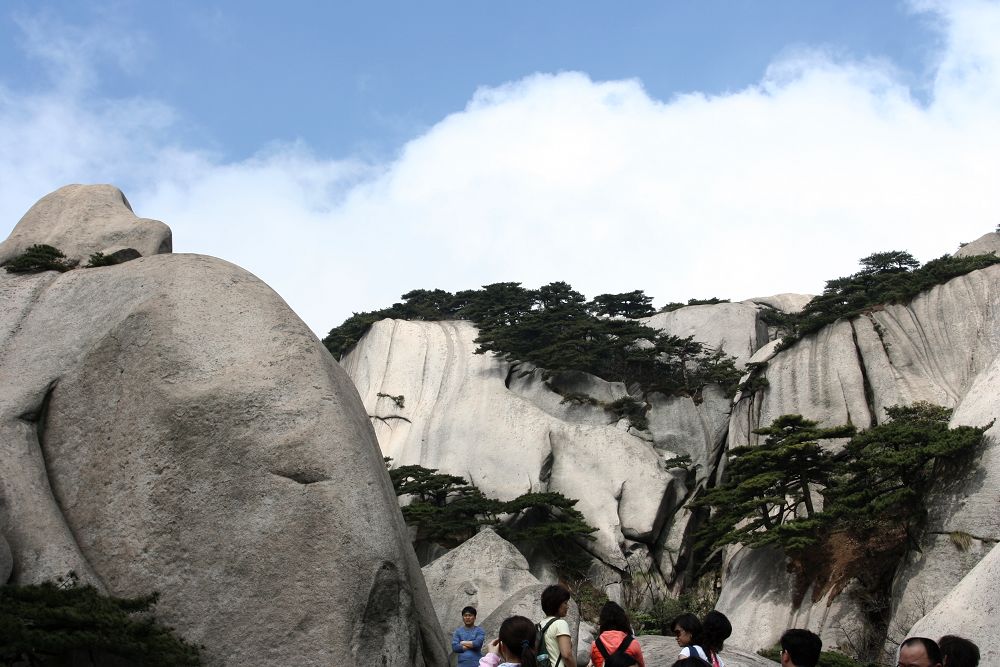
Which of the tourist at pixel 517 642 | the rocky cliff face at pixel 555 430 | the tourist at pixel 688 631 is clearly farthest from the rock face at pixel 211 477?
the rocky cliff face at pixel 555 430

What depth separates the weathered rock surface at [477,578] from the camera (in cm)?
1748

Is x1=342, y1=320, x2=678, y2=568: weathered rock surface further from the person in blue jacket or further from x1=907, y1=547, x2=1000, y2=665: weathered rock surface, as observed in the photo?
x1=907, y1=547, x2=1000, y2=665: weathered rock surface

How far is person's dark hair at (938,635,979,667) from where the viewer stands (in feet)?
13.9

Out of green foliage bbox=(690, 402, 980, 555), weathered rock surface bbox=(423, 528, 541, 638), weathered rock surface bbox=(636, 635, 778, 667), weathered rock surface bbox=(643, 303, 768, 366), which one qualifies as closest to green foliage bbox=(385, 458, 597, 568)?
weathered rock surface bbox=(423, 528, 541, 638)

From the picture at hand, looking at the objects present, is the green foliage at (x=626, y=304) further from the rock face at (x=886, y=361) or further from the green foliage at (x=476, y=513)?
the green foliage at (x=476, y=513)

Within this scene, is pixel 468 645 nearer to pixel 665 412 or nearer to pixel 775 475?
pixel 775 475

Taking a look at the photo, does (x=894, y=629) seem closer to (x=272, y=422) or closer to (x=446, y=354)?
(x=272, y=422)

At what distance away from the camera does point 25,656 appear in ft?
25.3

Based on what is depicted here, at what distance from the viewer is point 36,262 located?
10.8 m

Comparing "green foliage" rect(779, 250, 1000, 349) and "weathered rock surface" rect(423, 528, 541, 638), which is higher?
"green foliage" rect(779, 250, 1000, 349)

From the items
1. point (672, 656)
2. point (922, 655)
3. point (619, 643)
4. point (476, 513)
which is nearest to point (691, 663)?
point (922, 655)

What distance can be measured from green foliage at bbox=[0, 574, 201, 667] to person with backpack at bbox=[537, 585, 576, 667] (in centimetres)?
341

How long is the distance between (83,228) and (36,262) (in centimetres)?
114

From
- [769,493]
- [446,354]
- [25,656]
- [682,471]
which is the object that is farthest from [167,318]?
[446,354]
